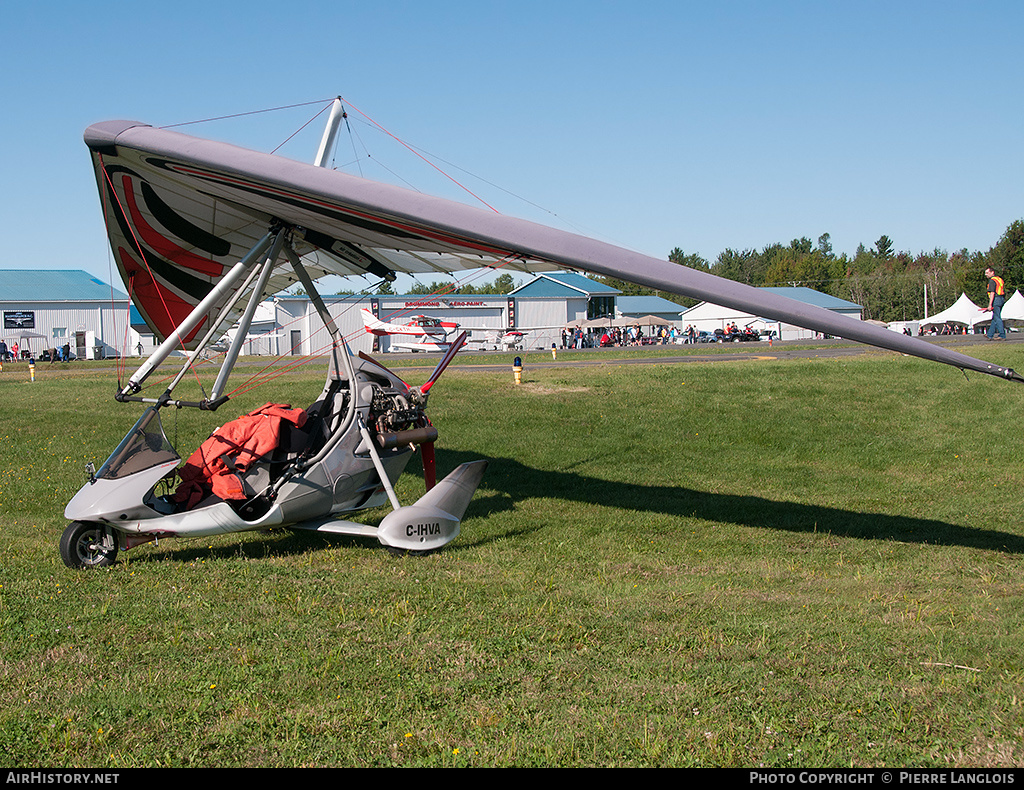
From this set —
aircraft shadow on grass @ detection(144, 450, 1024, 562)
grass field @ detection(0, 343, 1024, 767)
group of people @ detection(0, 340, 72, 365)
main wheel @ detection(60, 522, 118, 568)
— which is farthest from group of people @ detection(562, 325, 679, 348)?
main wheel @ detection(60, 522, 118, 568)

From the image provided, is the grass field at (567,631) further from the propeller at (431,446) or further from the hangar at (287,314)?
the hangar at (287,314)

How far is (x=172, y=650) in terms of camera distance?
19.8ft

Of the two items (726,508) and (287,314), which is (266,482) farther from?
(287,314)

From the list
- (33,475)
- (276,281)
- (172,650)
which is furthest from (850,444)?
(33,475)

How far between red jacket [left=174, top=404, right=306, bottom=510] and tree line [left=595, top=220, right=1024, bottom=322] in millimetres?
71259

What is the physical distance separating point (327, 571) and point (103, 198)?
18.0ft

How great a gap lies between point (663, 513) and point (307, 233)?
236 inches

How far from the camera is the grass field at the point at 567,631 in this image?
15.1 feet

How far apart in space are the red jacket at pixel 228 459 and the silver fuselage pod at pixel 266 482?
17 centimetres

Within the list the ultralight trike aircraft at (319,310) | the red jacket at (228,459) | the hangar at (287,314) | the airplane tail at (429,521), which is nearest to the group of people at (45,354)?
the hangar at (287,314)

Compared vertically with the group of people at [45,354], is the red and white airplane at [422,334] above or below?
above

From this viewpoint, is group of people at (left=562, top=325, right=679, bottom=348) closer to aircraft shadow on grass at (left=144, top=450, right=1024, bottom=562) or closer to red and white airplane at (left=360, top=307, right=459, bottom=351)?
red and white airplane at (left=360, top=307, right=459, bottom=351)

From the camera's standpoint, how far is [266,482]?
9258 millimetres

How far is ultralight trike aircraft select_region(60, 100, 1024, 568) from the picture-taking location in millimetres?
6652
